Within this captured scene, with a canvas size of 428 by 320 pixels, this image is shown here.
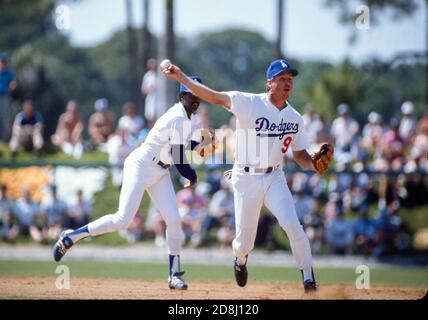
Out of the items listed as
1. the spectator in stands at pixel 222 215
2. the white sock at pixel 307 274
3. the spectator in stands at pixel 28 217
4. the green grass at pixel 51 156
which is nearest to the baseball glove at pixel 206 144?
the white sock at pixel 307 274

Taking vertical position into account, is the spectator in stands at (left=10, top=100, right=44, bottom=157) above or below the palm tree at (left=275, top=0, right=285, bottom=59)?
below

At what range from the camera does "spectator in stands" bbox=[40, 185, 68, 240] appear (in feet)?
52.6

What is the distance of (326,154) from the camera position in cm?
938

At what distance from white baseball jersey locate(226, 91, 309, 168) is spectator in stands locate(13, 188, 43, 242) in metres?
8.01

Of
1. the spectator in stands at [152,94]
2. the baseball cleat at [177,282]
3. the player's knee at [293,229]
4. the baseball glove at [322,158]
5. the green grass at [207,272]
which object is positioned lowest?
the green grass at [207,272]

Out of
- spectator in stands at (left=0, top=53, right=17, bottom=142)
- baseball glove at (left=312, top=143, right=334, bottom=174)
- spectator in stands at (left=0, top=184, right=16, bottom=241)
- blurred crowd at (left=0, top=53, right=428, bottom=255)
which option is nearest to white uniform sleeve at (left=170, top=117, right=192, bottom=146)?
baseball glove at (left=312, top=143, right=334, bottom=174)

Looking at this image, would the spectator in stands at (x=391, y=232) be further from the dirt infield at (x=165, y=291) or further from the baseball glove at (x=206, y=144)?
the baseball glove at (x=206, y=144)

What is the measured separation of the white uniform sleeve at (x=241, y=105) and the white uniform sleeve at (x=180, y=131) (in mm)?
708

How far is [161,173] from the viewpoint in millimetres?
9641

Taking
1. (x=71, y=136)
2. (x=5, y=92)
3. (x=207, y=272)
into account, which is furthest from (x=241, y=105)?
(x=5, y=92)

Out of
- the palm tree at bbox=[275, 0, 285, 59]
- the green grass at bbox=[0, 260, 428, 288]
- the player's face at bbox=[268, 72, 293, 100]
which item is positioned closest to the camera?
the player's face at bbox=[268, 72, 293, 100]

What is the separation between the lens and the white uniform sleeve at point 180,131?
9430mm

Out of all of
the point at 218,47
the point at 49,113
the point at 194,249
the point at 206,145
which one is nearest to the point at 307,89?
the point at 49,113

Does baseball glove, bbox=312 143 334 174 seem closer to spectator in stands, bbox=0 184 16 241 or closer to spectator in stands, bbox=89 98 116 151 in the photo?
spectator in stands, bbox=0 184 16 241
